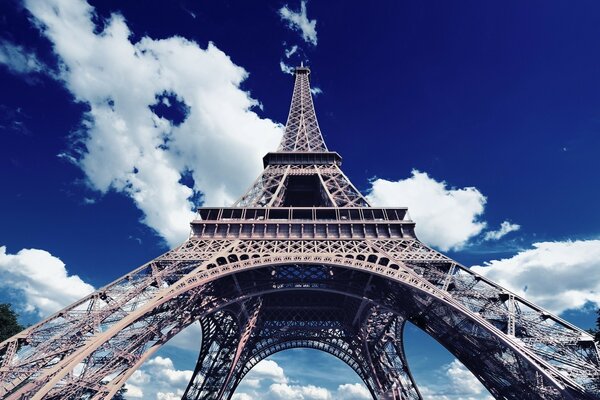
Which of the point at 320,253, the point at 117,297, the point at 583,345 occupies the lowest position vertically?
the point at 117,297

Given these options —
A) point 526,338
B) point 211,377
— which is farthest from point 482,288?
point 211,377

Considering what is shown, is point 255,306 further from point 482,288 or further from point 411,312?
point 482,288

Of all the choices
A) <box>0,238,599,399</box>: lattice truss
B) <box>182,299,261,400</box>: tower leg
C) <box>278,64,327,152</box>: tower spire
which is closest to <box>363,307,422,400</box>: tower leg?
<box>0,238,599,399</box>: lattice truss

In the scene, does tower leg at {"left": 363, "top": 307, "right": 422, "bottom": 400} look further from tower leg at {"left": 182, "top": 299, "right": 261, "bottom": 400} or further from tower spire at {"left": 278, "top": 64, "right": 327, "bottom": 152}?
tower spire at {"left": 278, "top": 64, "right": 327, "bottom": 152}

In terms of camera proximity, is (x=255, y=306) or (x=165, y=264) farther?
(x=255, y=306)

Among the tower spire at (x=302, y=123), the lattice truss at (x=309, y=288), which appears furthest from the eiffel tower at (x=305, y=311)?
the tower spire at (x=302, y=123)

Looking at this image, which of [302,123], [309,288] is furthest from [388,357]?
[302,123]
